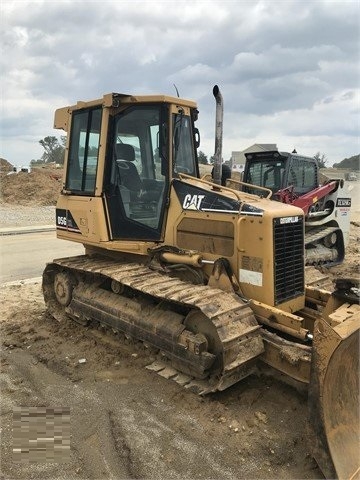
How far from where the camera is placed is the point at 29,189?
24984mm

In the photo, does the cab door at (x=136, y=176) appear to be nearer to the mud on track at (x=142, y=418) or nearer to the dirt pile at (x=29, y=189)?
the mud on track at (x=142, y=418)

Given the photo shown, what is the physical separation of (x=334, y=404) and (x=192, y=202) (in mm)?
2604

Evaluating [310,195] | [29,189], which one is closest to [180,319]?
[310,195]

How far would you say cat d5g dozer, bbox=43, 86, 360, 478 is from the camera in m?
3.73

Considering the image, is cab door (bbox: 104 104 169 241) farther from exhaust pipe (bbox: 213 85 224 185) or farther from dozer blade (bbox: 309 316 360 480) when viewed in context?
dozer blade (bbox: 309 316 360 480)

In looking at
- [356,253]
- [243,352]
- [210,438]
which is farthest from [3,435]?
[356,253]

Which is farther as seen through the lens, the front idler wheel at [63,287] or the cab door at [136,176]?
the front idler wheel at [63,287]

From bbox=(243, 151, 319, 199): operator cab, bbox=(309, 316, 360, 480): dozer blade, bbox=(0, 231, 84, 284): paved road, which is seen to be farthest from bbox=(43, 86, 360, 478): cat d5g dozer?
bbox=(243, 151, 319, 199): operator cab

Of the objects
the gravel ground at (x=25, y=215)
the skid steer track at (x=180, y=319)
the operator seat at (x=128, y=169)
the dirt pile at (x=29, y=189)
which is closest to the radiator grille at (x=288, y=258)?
the skid steer track at (x=180, y=319)

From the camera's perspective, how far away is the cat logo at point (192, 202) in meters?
5.05

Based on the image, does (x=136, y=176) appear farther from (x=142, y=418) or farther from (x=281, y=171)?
(x=281, y=171)

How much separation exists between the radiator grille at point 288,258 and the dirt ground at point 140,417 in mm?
917

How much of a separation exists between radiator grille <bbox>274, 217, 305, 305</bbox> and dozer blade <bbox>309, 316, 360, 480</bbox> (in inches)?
41.2

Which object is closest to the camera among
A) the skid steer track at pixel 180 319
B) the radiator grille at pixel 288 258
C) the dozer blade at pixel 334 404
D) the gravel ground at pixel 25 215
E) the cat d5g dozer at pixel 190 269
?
the dozer blade at pixel 334 404
